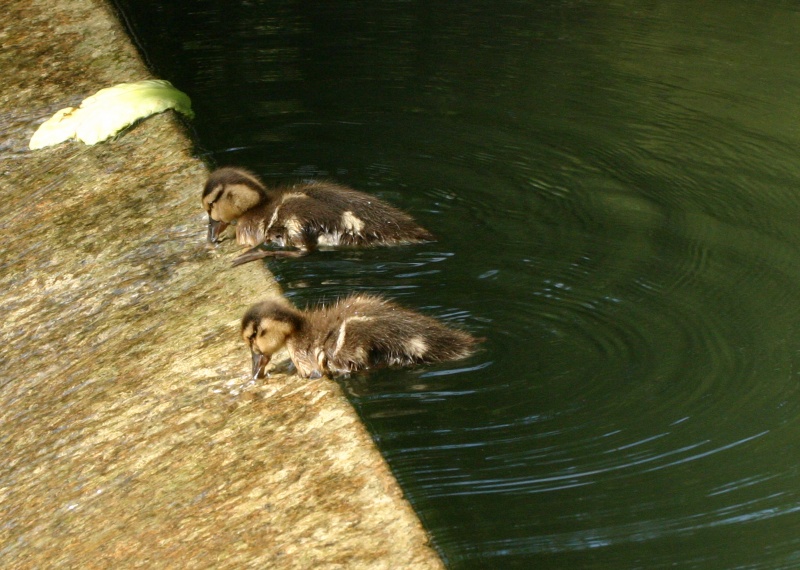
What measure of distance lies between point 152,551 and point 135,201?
2756 millimetres

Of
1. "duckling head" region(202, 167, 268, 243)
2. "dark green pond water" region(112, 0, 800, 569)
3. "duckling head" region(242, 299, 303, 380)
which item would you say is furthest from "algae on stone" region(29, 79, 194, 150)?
"duckling head" region(242, 299, 303, 380)

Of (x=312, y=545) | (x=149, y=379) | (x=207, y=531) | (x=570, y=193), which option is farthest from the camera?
(x=570, y=193)

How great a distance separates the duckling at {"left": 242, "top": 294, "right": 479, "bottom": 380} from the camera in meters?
3.82

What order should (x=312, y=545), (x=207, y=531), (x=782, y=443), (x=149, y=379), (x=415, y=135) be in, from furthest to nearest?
(x=415, y=135) → (x=149, y=379) → (x=782, y=443) → (x=207, y=531) → (x=312, y=545)

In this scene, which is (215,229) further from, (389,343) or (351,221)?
(389,343)

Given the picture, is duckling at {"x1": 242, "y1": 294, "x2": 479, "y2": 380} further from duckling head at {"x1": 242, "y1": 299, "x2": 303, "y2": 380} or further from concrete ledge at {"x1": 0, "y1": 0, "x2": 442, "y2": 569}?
concrete ledge at {"x1": 0, "y1": 0, "x2": 442, "y2": 569}

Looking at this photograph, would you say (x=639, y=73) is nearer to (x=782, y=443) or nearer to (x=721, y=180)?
(x=721, y=180)

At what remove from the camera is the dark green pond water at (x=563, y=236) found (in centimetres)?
314

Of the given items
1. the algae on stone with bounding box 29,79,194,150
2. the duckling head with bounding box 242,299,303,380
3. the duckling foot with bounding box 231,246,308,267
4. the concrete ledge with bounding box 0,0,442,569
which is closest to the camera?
the concrete ledge with bounding box 0,0,442,569

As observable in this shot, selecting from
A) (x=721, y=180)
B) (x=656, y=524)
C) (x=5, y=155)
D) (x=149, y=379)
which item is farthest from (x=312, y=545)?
(x=5, y=155)

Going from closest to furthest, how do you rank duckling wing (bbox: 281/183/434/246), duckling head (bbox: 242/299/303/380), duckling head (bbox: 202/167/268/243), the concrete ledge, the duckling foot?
the concrete ledge, duckling head (bbox: 242/299/303/380), the duckling foot, duckling wing (bbox: 281/183/434/246), duckling head (bbox: 202/167/268/243)

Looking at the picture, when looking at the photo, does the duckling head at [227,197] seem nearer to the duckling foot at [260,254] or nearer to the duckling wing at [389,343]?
the duckling foot at [260,254]

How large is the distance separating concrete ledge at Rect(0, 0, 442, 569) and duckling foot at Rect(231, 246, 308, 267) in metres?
0.07

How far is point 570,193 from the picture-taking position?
523cm
